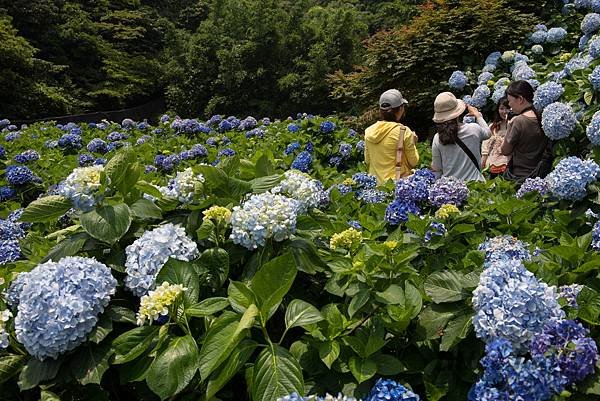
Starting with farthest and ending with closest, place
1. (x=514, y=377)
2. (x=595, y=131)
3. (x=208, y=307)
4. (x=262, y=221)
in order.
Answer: (x=595, y=131) → (x=262, y=221) → (x=208, y=307) → (x=514, y=377)

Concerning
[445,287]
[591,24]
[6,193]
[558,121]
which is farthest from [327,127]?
[445,287]

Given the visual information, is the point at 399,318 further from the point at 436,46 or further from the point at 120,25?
the point at 120,25

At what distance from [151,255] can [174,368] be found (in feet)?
1.01

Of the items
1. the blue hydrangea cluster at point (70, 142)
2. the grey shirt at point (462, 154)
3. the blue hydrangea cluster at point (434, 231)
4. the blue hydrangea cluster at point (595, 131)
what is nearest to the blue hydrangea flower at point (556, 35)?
the grey shirt at point (462, 154)

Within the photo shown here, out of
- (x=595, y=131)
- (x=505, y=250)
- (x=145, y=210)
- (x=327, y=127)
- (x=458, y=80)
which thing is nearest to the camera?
(x=145, y=210)

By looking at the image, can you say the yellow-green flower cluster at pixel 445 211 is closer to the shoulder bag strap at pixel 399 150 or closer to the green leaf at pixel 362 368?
the green leaf at pixel 362 368

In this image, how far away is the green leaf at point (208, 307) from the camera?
1.21 m

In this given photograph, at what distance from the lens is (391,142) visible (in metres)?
3.95

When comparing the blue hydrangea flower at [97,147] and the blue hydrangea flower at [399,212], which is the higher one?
the blue hydrangea flower at [399,212]

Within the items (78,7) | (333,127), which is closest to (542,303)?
(333,127)

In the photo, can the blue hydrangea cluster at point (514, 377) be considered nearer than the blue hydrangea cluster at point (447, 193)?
Yes

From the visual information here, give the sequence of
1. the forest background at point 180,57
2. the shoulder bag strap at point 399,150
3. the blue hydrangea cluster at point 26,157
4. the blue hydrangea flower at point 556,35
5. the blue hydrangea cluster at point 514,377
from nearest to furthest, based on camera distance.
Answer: the blue hydrangea cluster at point 514,377
the shoulder bag strap at point 399,150
the blue hydrangea cluster at point 26,157
the blue hydrangea flower at point 556,35
the forest background at point 180,57

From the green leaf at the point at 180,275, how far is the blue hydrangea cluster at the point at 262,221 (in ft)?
0.52

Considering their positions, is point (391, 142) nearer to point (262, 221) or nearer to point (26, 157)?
point (262, 221)
